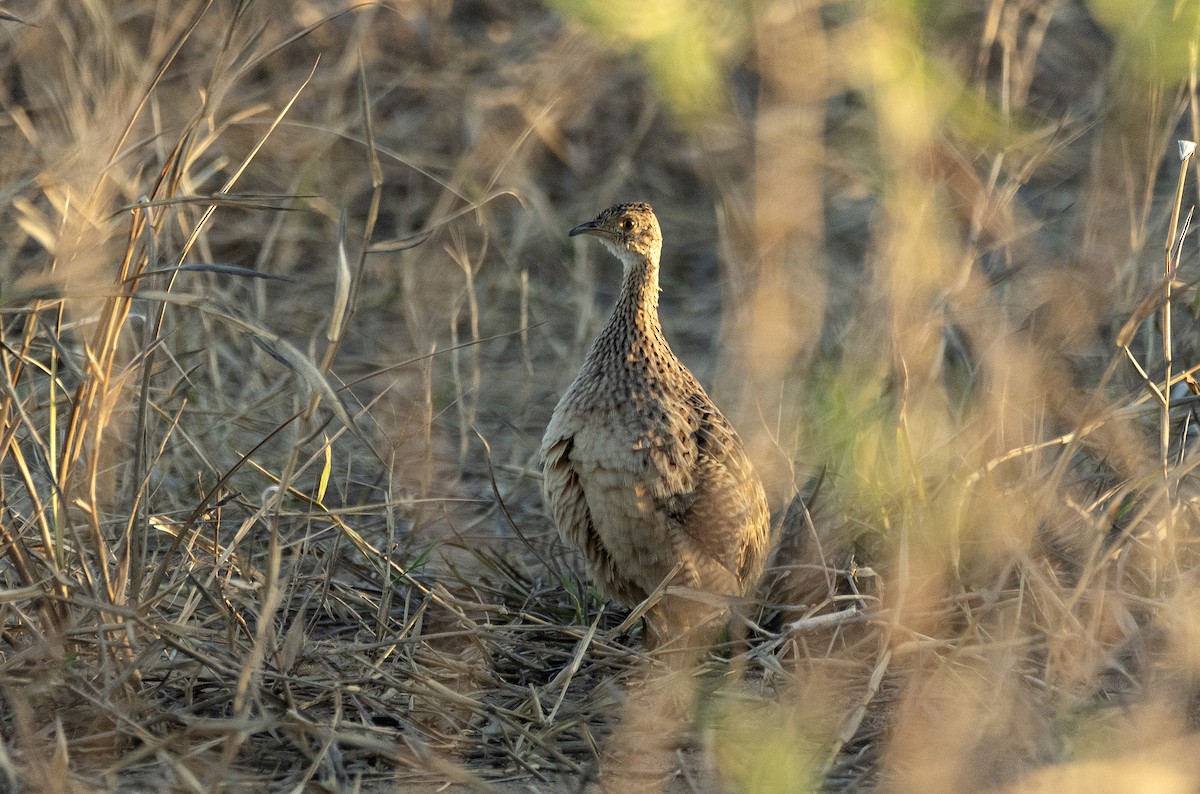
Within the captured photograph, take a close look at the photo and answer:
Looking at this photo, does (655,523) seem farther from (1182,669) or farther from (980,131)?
(980,131)

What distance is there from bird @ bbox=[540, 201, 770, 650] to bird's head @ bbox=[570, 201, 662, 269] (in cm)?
34

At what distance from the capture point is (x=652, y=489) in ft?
12.7

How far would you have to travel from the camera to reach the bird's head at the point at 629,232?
4410mm

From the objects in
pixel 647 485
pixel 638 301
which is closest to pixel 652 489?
pixel 647 485

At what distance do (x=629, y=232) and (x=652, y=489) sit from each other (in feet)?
3.18

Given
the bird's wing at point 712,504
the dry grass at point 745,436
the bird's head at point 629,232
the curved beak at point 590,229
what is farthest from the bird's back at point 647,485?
the curved beak at point 590,229

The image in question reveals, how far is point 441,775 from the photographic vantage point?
3.04 meters

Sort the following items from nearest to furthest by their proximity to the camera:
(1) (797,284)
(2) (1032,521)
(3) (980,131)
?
(3) (980,131)
(2) (1032,521)
(1) (797,284)

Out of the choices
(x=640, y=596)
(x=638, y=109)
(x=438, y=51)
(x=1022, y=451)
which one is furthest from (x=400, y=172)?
(x=1022, y=451)

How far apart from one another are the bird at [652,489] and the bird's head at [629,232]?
0.34 m

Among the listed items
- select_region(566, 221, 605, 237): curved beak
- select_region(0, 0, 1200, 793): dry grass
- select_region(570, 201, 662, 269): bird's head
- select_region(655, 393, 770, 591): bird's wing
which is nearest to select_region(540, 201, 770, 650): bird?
select_region(655, 393, 770, 591): bird's wing

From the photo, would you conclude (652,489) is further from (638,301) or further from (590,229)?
(590,229)

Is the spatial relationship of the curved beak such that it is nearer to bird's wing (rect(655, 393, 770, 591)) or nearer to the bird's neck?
the bird's neck

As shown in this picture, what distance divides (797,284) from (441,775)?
329 centimetres
